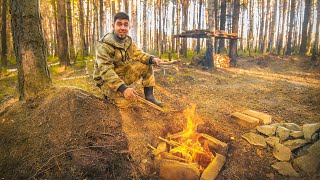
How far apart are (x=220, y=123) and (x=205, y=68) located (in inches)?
339

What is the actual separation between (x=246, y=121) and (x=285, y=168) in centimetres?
107

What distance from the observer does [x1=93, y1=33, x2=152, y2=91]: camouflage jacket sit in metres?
3.11

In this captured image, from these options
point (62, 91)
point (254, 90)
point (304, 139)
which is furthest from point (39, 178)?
point (254, 90)

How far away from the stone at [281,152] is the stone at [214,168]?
84cm

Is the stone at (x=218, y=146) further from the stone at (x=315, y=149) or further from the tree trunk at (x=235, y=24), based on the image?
the tree trunk at (x=235, y=24)

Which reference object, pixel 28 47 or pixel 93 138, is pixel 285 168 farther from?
pixel 28 47

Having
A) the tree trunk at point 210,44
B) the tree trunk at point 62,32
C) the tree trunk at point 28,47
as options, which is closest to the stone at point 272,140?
the tree trunk at point 28,47

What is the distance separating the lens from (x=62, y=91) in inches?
133

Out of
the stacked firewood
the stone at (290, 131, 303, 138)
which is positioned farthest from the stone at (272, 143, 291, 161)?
the stacked firewood

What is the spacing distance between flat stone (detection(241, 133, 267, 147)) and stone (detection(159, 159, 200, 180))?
47.7 inches

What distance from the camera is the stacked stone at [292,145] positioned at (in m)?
2.89

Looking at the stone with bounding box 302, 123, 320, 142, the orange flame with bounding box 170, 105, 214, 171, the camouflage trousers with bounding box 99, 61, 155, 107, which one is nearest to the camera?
the orange flame with bounding box 170, 105, 214, 171

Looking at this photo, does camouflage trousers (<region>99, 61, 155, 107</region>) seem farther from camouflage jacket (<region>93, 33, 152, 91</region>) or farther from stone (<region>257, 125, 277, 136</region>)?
stone (<region>257, 125, 277, 136</region>)

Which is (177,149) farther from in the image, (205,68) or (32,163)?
(205,68)
